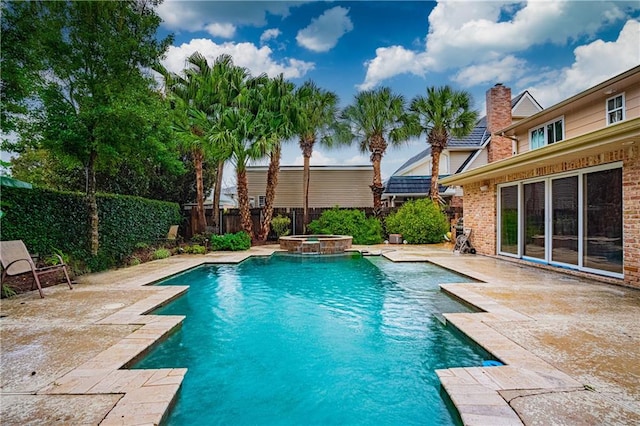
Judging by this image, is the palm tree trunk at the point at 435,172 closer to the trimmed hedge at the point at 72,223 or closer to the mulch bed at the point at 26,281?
the trimmed hedge at the point at 72,223

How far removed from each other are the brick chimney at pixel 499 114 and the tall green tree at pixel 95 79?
571 inches

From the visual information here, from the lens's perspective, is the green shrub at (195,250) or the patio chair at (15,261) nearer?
the patio chair at (15,261)

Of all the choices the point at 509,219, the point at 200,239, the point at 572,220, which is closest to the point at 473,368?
the point at 572,220

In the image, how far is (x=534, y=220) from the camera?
10117 mm

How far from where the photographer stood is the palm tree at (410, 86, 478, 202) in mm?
18156

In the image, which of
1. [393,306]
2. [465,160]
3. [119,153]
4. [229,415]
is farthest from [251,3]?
[465,160]

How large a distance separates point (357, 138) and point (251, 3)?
10178 mm

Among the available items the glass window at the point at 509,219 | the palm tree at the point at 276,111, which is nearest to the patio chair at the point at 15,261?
the palm tree at the point at 276,111

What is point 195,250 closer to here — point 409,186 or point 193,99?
point 193,99

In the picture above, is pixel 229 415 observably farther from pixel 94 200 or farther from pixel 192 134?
pixel 192 134

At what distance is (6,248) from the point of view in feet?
20.9

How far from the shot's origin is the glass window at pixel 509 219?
11.1 m

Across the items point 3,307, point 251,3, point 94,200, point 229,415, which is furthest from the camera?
point 251,3

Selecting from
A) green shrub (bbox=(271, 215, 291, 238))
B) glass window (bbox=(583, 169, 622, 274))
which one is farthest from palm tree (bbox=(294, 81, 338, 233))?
glass window (bbox=(583, 169, 622, 274))
